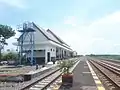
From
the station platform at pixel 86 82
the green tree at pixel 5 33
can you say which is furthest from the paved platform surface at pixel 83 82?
the green tree at pixel 5 33

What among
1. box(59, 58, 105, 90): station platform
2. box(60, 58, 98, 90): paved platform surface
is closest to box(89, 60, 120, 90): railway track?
box(59, 58, 105, 90): station platform

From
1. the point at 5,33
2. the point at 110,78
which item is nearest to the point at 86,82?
the point at 110,78

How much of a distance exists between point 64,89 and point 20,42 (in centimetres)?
4059

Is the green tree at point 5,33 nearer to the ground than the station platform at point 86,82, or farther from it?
farther from it

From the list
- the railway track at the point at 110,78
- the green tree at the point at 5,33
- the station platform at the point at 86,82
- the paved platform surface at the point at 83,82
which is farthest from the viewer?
the green tree at the point at 5,33

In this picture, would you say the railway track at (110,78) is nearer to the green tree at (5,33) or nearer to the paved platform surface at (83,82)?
the paved platform surface at (83,82)

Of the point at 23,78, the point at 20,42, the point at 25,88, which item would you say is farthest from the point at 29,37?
the point at 25,88

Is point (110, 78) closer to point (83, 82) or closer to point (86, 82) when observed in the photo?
point (86, 82)

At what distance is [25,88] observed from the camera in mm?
13875

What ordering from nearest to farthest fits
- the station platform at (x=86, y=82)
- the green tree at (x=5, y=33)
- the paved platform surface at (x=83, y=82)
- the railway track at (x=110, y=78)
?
1. the station platform at (x=86, y=82)
2. the paved platform surface at (x=83, y=82)
3. the railway track at (x=110, y=78)
4. the green tree at (x=5, y=33)

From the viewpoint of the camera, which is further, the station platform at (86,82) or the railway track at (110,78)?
the railway track at (110,78)

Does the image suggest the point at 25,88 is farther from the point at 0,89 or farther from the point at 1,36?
the point at 1,36

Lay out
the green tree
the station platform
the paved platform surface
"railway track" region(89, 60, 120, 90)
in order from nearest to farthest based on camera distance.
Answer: the station platform → the paved platform surface → "railway track" region(89, 60, 120, 90) → the green tree

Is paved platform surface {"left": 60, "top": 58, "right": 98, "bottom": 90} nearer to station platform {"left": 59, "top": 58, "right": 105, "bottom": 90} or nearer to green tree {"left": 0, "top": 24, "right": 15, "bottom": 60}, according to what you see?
station platform {"left": 59, "top": 58, "right": 105, "bottom": 90}
